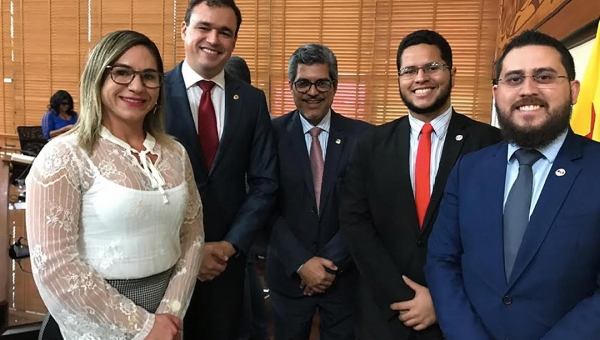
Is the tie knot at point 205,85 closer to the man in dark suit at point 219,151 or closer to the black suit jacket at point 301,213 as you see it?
the man in dark suit at point 219,151

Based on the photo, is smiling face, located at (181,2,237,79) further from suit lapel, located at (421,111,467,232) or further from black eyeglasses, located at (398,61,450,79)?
suit lapel, located at (421,111,467,232)

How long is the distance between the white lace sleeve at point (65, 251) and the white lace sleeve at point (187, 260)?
0.19 metres

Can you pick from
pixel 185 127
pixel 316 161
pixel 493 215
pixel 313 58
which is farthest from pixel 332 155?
pixel 493 215

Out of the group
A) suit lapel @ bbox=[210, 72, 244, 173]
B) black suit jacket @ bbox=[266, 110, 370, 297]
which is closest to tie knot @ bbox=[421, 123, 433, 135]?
black suit jacket @ bbox=[266, 110, 370, 297]

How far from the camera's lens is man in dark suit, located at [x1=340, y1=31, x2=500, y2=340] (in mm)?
1688

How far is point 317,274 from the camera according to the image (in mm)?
2098

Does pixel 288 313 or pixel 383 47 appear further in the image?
pixel 383 47

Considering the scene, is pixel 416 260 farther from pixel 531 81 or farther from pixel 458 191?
pixel 531 81

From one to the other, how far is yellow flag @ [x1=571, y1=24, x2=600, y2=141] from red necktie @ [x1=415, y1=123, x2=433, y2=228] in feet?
1.69

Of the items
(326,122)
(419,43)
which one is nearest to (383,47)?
(326,122)

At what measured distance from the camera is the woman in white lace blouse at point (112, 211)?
1296 mm

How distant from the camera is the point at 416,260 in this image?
67.1 inches

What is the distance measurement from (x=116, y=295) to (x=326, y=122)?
1291 millimetres

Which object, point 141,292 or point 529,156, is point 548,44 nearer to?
point 529,156
